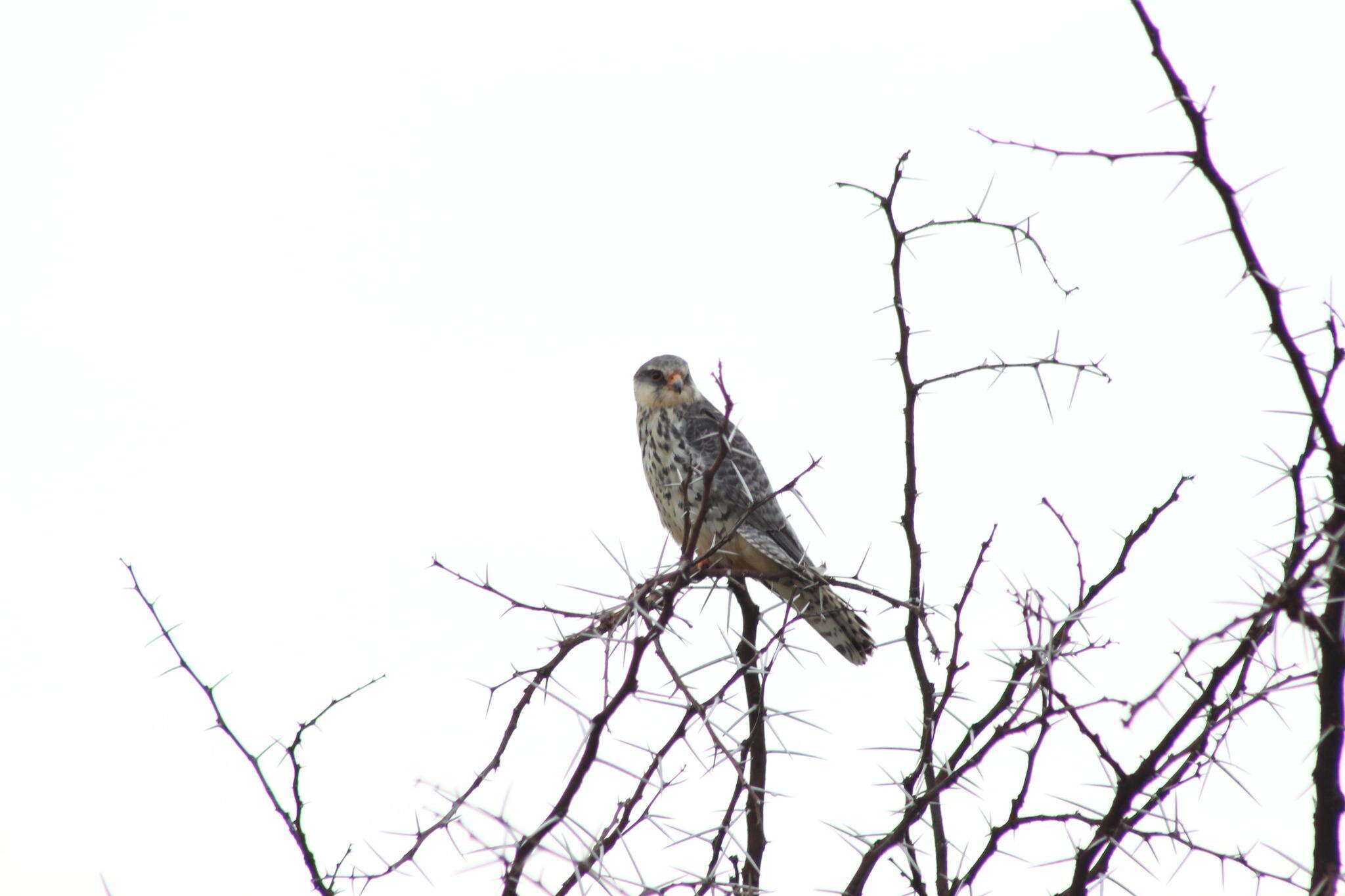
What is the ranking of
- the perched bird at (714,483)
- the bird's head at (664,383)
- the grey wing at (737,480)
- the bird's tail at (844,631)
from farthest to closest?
the bird's head at (664,383) < the grey wing at (737,480) < the perched bird at (714,483) < the bird's tail at (844,631)

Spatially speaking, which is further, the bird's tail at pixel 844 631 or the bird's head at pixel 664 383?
the bird's head at pixel 664 383

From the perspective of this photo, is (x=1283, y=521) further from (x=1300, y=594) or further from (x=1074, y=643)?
(x=1074, y=643)

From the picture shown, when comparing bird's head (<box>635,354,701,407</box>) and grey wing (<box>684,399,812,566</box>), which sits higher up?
bird's head (<box>635,354,701,407</box>)

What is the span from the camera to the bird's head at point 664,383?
7.42 m

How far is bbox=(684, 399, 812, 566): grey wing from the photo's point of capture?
6617mm

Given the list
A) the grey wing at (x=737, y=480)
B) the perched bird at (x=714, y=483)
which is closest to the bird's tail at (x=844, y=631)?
the perched bird at (x=714, y=483)

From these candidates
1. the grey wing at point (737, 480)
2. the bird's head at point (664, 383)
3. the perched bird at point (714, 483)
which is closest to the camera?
the perched bird at point (714, 483)

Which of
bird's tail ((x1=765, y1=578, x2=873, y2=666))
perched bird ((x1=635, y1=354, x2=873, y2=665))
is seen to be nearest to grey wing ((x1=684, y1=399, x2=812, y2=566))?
perched bird ((x1=635, y1=354, x2=873, y2=665))

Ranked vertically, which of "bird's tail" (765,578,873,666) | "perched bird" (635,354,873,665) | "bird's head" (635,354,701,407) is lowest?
"bird's tail" (765,578,873,666)

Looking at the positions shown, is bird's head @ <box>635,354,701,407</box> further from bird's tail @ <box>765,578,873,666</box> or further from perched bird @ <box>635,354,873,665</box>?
bird's tail @ <box>765,578,873,666</box>

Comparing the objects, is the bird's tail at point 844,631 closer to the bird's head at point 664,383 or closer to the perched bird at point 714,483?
the perched bird at point 714,483

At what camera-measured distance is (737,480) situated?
713 centimetres

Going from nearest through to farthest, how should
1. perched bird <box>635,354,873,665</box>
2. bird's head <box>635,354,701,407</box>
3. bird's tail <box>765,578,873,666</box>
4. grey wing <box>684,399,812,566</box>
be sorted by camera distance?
bird's tail <box>765,578,873,666</box>
perched bird <box>635,354,873,665</box>
grey wing <box>684,399,812,566</box>
bird's head <box>635,354,701,407</box>

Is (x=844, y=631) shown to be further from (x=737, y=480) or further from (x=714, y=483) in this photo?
(x=737, y=480)
